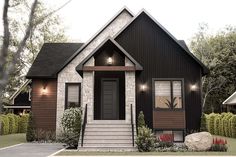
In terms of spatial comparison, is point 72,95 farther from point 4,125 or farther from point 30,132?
point 4,125

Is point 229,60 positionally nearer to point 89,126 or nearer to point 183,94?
point 183,94

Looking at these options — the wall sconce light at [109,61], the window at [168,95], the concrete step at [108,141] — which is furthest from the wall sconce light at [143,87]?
the concrete step at [108,141]

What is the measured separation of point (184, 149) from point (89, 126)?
471 cm

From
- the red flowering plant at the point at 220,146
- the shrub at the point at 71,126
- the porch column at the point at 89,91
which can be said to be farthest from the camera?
the porch column at the point at 89,91

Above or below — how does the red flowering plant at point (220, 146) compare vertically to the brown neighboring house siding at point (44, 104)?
below

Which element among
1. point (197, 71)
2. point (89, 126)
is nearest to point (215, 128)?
point (197, 71)

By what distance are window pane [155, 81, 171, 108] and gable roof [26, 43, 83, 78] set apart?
246 inches

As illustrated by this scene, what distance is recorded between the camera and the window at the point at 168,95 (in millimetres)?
18734

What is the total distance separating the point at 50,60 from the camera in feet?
75.6

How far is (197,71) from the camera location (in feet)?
63.0

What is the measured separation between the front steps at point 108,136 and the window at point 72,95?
3.83 m

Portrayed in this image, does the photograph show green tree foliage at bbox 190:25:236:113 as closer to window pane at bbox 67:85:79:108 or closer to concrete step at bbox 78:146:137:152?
window pane at bbox 67:85:79:108

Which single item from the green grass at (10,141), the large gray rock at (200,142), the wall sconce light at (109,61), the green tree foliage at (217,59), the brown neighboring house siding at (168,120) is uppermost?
the green tree foliage at (217,59)

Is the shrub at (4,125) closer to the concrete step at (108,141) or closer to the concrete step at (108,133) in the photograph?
the concrete step at (108,133)
